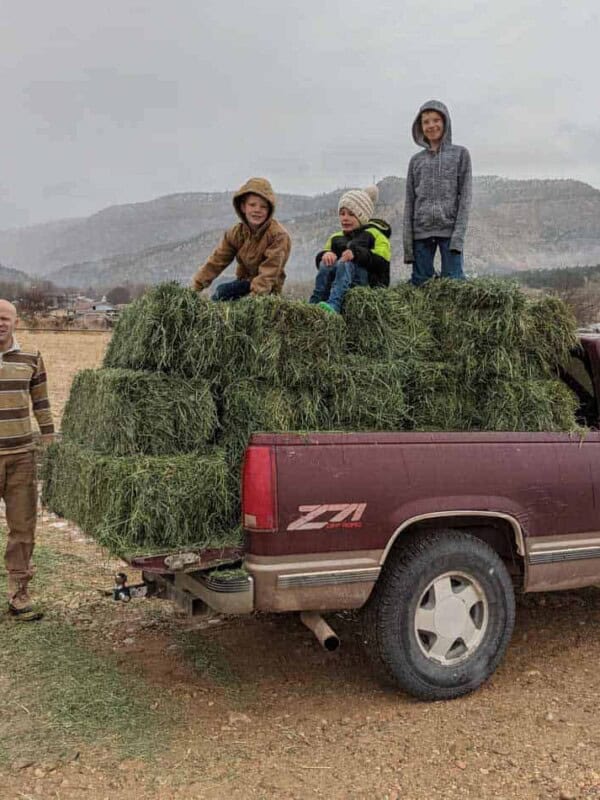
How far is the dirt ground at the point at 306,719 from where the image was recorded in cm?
336

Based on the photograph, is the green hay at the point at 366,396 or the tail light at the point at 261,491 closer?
the tail light at the point at 261,491

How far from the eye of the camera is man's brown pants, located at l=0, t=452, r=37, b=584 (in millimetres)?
5234

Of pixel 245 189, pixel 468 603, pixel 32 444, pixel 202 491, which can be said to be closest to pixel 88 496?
pixel 202 491

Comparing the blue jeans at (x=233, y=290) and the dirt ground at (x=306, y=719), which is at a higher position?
the blue jeans at (x=233, y=290)

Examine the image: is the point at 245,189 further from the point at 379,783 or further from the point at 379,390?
the point at 379,783

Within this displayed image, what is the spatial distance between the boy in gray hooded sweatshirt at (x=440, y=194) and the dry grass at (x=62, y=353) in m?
6.91

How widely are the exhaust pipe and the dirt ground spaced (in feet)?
1.34

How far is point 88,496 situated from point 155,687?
1132 millimetres

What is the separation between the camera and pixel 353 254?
539 centimetres

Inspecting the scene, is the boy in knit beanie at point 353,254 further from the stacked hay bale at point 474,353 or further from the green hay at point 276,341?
the green hay at point 276,341

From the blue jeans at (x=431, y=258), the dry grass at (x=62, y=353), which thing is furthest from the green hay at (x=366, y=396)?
the dry grass at (x=62, y=353)

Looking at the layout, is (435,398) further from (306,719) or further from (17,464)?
(17,464)

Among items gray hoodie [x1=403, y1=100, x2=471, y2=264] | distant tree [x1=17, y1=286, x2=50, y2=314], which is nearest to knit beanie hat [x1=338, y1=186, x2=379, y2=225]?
gray hoodie [x1=403, y1=100, x2=471, y2=264]

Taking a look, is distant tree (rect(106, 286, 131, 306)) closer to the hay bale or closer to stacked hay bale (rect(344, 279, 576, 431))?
the hay bale
